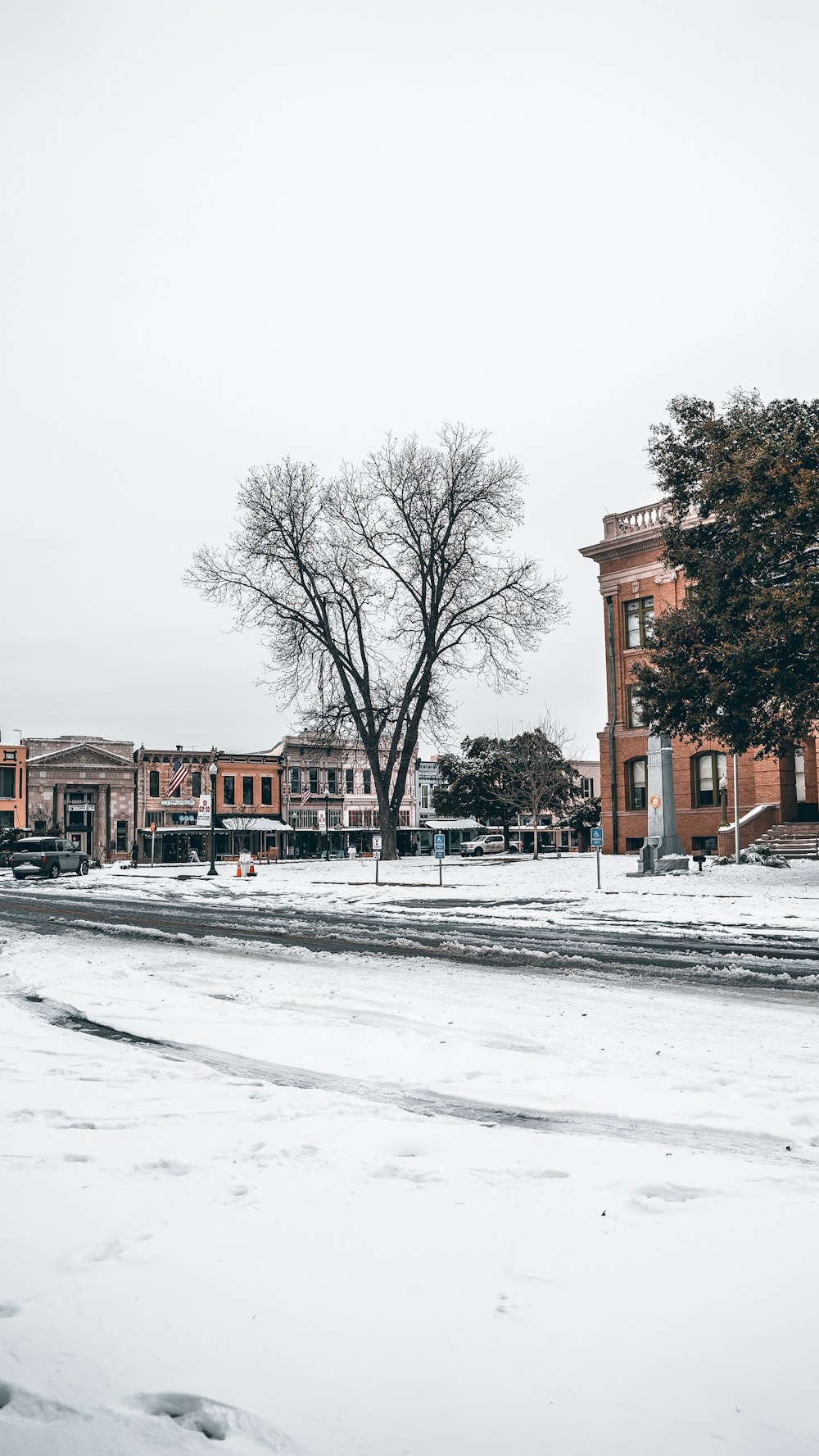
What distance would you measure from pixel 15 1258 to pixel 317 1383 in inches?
59.0

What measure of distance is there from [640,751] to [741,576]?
71.0 feet

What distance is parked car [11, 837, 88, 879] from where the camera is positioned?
133 ft

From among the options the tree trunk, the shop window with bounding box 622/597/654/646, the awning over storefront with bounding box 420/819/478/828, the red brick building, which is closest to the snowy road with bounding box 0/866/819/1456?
the tree trunk

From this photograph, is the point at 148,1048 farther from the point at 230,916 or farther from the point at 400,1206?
the point at 230,916

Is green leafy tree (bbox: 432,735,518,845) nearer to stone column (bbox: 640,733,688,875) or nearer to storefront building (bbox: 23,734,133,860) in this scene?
storefront building (bbox: 23,734,133,860)

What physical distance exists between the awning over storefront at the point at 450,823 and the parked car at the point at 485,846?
1318 millimetres

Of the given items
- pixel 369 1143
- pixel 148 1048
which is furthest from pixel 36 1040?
pixel 369 1143

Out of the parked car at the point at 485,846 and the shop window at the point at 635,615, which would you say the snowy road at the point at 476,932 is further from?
the parked car at the point at 485,846

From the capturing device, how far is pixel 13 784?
3120 inches

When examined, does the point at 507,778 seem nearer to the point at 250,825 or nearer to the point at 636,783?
the point at 250,825

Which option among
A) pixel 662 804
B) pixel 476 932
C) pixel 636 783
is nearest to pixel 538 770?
pixel 636 783

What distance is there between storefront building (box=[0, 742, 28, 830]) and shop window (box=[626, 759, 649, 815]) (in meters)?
50.6

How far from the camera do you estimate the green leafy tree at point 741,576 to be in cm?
2411

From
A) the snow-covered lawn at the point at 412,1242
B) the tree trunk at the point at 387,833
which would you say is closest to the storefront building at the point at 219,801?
the tree trunk at the point at 387,833
